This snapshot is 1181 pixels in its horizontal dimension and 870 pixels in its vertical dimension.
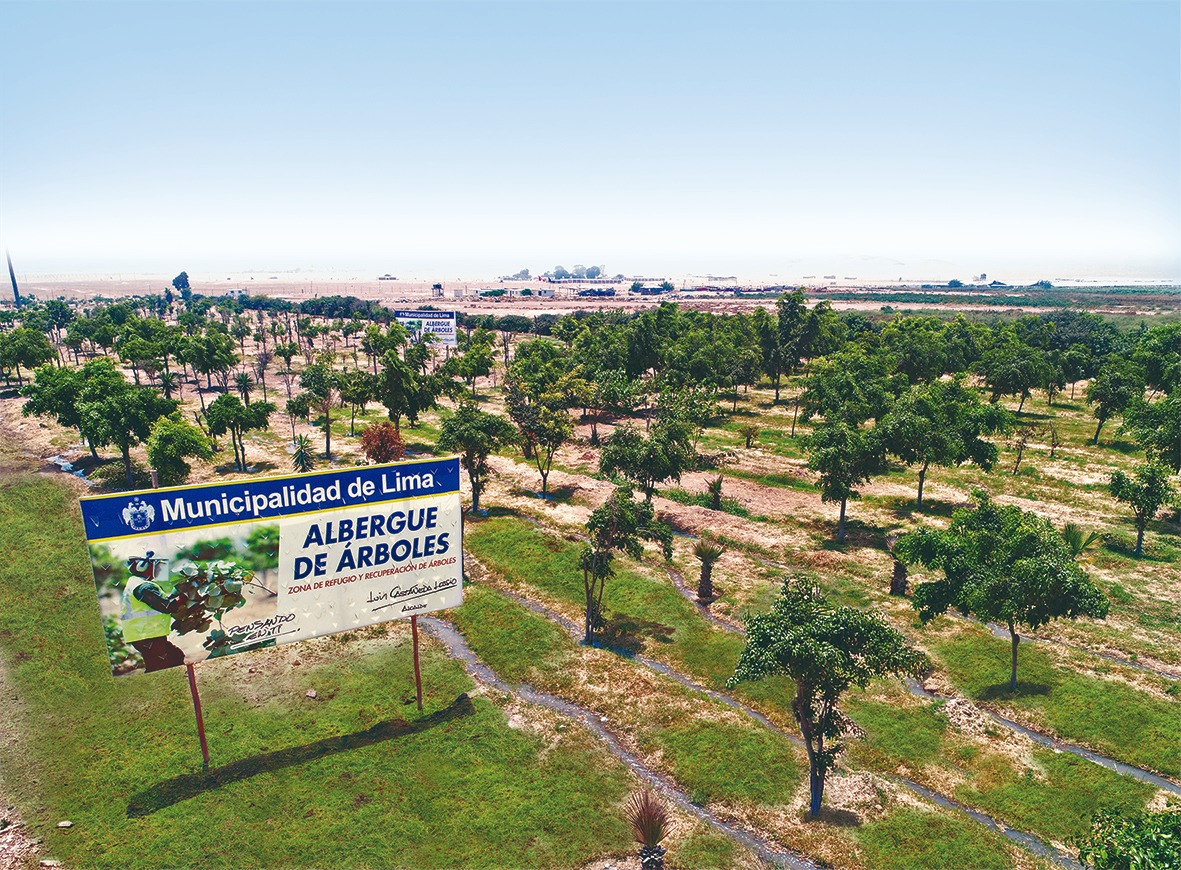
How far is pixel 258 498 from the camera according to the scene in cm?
2328

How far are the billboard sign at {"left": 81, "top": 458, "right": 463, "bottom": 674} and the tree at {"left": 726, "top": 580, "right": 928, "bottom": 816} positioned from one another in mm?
12794

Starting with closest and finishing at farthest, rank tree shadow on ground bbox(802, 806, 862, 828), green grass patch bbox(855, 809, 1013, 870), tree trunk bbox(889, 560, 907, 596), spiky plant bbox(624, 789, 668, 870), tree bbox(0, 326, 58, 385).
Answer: spiky plant bbox(624, 789, 668, 870) → green grass patch bbox(855, 809, 1013, 870) → tree shadow on ground bbox(802, 806, 862, 828) → tree trunk bbox(889, 560, 907, 596) → tree bbox(0, 326, 58, 385)

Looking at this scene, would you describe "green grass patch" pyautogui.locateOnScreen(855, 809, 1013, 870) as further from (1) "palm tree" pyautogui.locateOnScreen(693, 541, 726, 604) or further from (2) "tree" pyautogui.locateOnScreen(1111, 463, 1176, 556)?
(2) "tree" pyautogui.locateOnScreen(1111, 463, 1176, 556)

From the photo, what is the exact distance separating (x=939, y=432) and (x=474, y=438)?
35.6 meters

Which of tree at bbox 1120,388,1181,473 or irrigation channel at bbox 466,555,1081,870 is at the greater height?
tree at bbox 1120,388,1181,473

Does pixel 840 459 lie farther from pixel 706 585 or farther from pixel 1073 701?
pixel 1073 701

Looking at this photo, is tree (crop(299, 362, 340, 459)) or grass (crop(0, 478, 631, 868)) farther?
tree (crop(299, 362, 340, 459))

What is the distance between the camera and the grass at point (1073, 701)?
25.9m

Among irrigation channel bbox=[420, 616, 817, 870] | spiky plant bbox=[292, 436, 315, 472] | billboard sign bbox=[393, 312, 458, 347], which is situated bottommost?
irrigation channel bbox=[420, 616, 817, 870]

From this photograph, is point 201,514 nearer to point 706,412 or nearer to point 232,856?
point 232,856

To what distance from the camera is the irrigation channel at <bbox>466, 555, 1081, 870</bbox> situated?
2125 cm

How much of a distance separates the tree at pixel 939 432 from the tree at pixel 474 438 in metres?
29.7

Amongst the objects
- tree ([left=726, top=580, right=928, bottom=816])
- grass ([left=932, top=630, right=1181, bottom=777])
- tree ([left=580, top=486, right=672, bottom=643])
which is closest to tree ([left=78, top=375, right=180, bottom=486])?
tree ([left=580, top=486, right=672, bottom=643])

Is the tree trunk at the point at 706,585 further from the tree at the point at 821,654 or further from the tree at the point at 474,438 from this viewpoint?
the tree at the point at 474,438
